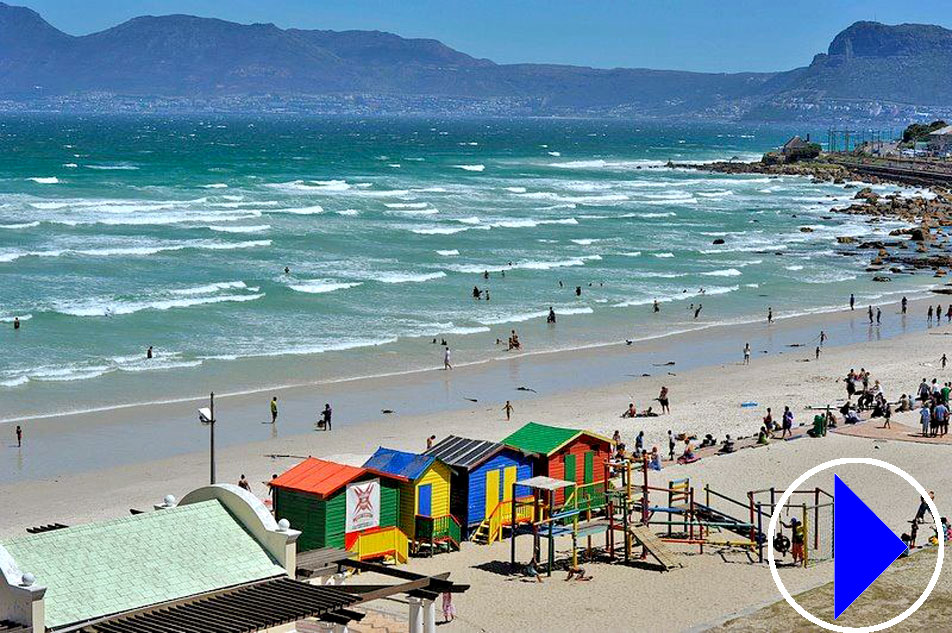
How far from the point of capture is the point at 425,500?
22484mm

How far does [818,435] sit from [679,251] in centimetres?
3957

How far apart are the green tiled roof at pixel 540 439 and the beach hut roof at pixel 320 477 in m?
2.90

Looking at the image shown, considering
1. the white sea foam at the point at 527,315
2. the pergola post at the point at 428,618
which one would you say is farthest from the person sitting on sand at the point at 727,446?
the white sea foam at the point at 527,315

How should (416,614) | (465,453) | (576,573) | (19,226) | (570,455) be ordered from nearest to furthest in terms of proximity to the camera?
(416,614) < (576,573) < (465,453) < (570,455) < (19,226)

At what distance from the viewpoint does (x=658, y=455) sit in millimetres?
28609

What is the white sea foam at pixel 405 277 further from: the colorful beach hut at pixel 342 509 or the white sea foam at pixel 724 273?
the colorful beach hut at pixel 342 509

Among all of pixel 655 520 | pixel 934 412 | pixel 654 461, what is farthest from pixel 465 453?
pixel 934 412

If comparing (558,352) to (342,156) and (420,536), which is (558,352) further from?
(342,156)

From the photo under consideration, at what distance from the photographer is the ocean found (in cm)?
4091

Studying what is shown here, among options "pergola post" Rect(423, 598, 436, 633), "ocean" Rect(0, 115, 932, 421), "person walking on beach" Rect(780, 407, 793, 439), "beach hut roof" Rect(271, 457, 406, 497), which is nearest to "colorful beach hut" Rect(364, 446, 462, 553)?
"beach hut roof" Rect(271, 457, 406, 497)

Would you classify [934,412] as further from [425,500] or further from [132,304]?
[132,304]

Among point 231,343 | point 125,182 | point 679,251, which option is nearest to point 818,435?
point 231,343

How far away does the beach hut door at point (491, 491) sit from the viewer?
23281mm

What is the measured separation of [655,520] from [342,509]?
555cm
